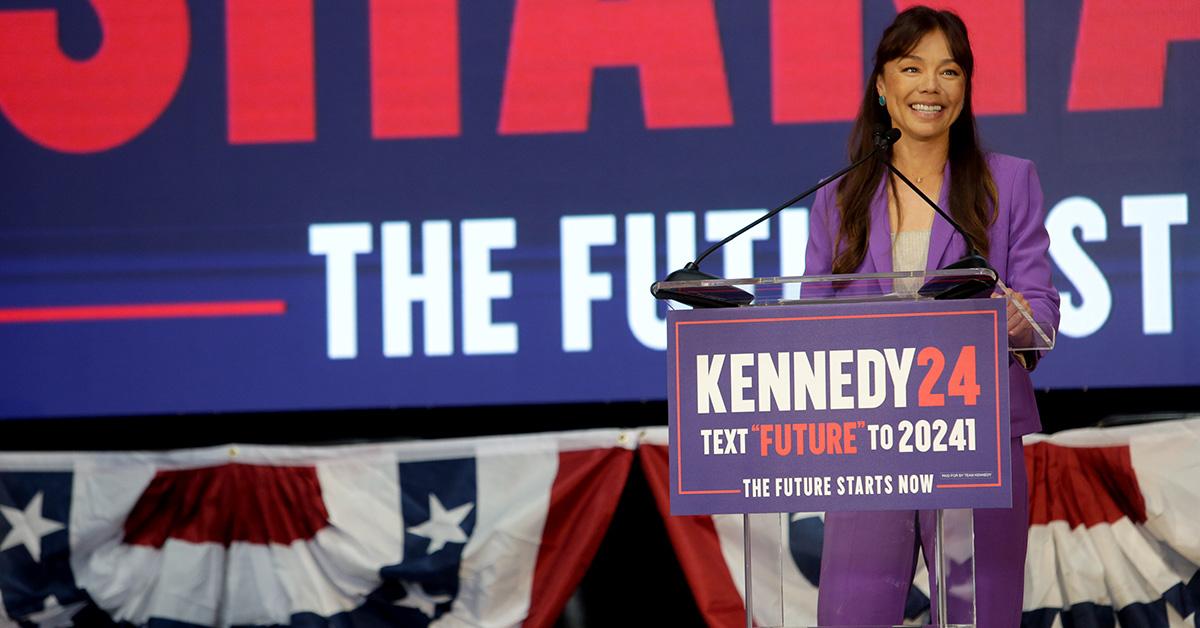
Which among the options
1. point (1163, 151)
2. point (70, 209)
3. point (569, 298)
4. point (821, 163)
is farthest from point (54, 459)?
point (1163, 151)

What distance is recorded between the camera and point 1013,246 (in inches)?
87.6

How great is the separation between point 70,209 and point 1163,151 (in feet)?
9.45

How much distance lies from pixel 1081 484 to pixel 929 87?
1.61 m

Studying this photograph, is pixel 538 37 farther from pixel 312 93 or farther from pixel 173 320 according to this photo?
pixel 173 320

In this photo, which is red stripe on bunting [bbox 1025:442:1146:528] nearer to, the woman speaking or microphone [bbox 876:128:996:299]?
the woman speaking

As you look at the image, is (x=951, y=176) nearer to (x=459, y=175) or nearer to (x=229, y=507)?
(x=459, y=175)

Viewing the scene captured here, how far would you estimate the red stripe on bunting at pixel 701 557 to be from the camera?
3611 mm

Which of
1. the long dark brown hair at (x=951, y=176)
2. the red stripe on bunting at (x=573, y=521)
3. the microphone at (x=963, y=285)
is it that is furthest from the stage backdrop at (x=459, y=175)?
the microphone at (x=963, y=285)

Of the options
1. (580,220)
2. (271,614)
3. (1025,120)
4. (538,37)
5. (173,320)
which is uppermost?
(538,37)

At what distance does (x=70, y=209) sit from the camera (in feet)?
12.7

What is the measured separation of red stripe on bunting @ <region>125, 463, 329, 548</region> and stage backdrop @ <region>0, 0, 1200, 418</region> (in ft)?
0.62

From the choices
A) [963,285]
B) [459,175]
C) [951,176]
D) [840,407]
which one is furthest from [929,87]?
[459,175]

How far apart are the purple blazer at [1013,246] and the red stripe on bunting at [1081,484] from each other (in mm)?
1361

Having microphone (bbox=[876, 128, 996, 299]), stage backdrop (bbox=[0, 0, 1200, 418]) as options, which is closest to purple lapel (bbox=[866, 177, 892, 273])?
microphone (bbox=[876, 128, 996, 299])
